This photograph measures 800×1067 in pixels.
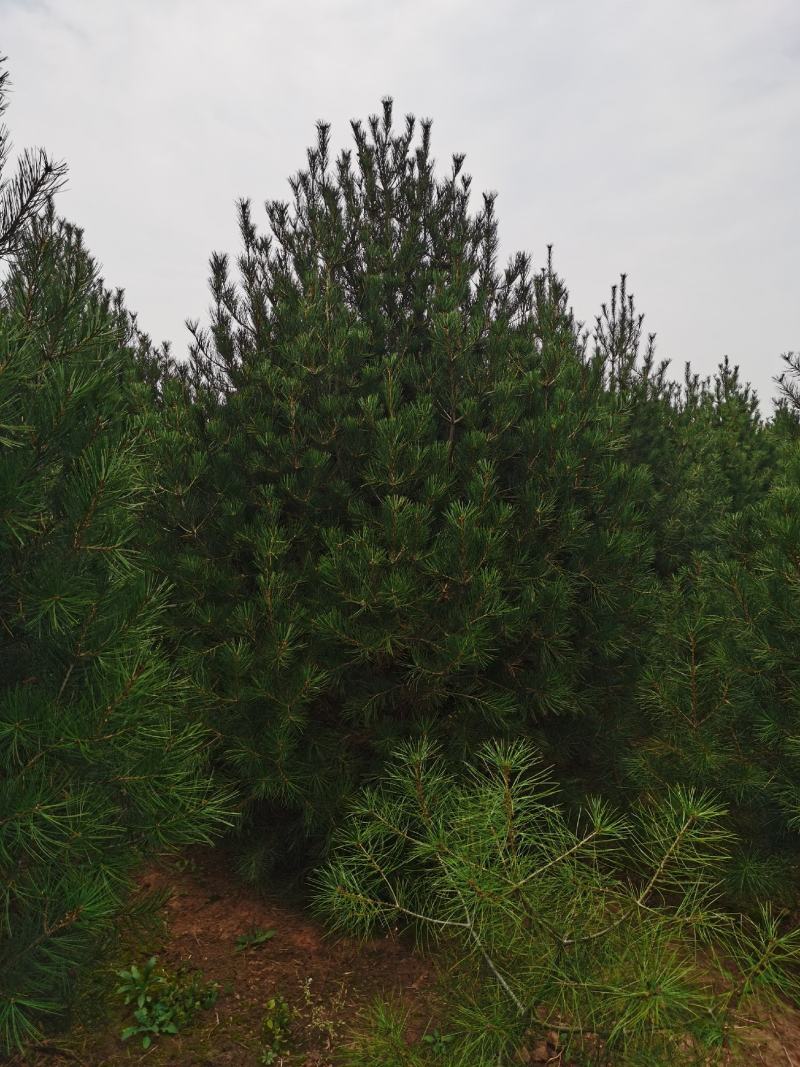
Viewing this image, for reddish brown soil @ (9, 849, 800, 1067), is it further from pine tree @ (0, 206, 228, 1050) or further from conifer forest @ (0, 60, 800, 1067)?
pine tree @ (0, 206, 228, 1050)

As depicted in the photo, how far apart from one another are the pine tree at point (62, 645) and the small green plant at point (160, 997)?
3.73ft

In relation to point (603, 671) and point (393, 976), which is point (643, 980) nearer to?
point (393, 976)

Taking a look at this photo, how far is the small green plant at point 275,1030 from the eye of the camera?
340cm

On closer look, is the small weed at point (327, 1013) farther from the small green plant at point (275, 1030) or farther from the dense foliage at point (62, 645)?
the dense foliage at point (62, 645)

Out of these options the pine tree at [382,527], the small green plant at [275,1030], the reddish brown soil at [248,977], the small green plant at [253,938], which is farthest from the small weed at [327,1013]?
the pine tree at [382,527]

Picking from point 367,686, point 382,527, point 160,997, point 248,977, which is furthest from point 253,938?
point 382,527

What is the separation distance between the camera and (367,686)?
421cm

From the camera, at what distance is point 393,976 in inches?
156

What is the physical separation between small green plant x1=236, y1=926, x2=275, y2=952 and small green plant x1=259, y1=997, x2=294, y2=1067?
468 mm

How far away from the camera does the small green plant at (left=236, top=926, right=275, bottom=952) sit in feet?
13.7

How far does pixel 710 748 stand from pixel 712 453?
25.9 feet

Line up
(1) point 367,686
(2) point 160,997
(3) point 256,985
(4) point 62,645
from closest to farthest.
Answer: (4) point 62,645 < (2) point 160,997 < (3) point 256,985 < (1) point 367,686

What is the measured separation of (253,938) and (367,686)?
162cm

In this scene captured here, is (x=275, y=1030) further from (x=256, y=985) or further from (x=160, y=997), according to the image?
(x=160, y=997)
